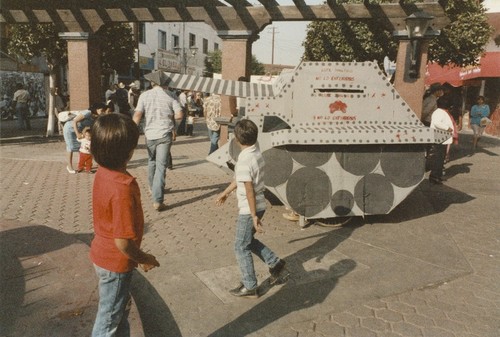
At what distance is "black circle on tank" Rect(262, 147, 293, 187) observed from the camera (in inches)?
217

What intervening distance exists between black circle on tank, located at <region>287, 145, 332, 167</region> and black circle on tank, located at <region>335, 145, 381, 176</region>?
0.53 ft

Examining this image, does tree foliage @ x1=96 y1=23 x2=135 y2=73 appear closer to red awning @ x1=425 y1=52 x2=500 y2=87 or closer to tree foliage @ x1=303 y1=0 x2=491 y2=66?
tree foliage @ x1=303 y1=0 x2=491 y2=66

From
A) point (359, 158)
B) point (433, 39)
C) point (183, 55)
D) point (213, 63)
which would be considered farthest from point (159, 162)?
point (213, 63)

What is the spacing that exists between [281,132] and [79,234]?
2.82 meters

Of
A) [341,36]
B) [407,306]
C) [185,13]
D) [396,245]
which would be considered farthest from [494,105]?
[407,306]

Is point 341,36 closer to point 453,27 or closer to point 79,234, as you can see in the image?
point 453,27

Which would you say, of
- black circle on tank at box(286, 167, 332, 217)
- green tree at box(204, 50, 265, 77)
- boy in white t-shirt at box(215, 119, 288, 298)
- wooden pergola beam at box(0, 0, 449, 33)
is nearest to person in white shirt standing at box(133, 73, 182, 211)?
black circle on tank at box(286, 167, 332, 217)

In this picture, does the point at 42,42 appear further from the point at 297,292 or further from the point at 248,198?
the point at 297,292

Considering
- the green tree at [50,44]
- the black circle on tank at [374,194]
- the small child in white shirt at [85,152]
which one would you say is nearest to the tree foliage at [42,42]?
the green tree at [50,44]

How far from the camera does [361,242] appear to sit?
5344 mm

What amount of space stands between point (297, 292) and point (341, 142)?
2175 millimetres

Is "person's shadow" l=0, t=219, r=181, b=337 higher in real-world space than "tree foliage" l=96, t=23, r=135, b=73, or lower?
lower

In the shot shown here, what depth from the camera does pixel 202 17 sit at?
10781mm

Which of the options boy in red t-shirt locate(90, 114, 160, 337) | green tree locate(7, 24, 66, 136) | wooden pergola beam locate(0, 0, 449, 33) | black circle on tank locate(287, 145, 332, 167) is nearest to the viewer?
boy in red t-shirt locate(90, 114, 160, 337)
